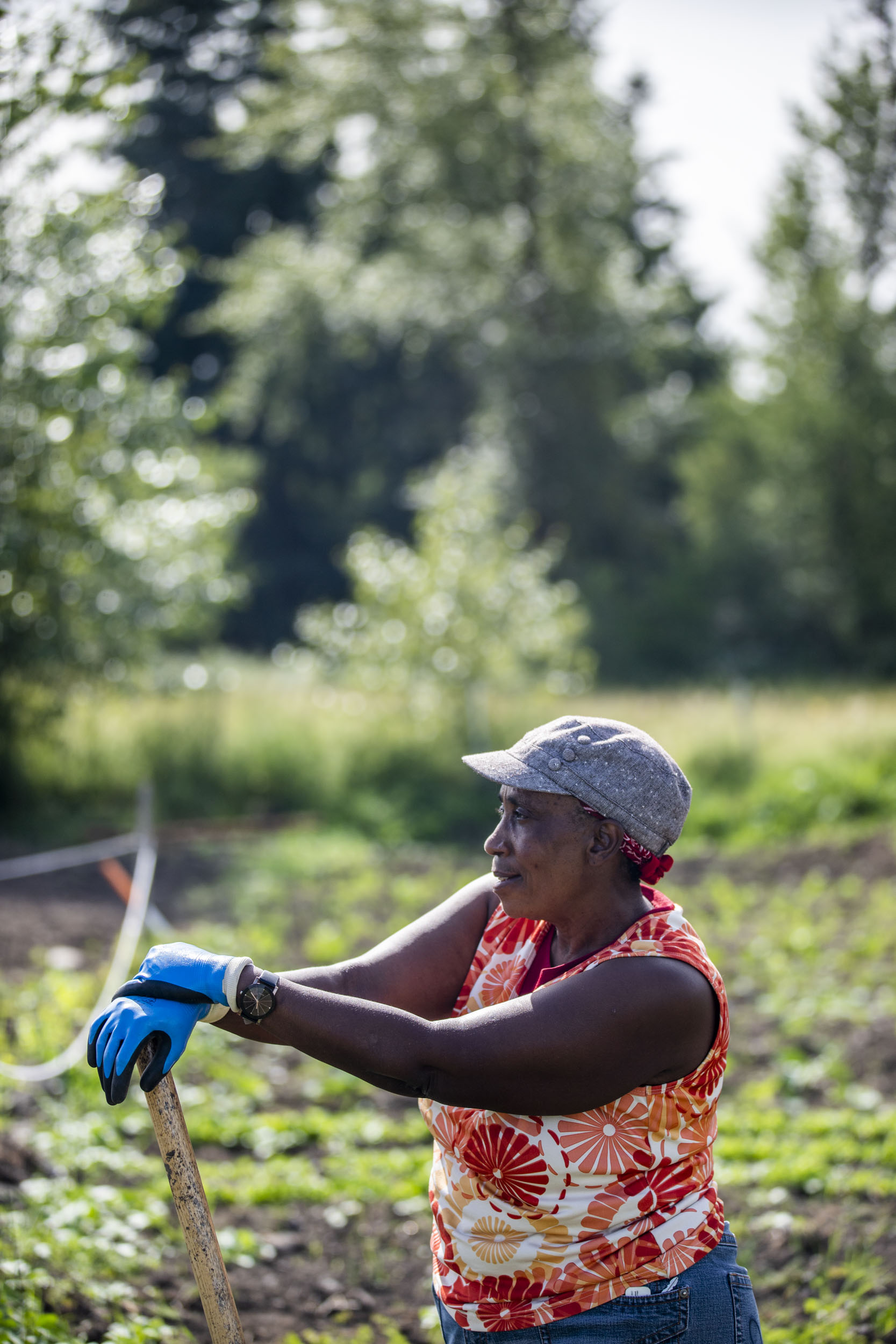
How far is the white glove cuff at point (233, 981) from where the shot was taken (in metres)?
1.89

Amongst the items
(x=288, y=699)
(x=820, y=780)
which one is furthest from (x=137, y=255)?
(x=820, y=780)

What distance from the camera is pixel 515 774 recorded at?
201 cm

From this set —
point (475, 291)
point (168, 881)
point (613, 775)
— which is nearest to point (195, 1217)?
point (613, 775)

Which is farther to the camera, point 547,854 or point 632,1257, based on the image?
point 547,854

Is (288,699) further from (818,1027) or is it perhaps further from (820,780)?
(818,1027)

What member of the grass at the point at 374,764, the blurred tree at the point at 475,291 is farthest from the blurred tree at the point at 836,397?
the grass at the point at 374,764

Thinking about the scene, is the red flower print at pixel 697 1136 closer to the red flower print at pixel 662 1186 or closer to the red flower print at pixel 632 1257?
the red flower print at pixel 662 1186

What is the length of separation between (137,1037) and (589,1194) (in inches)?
29.6

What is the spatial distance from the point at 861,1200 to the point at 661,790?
101 inches

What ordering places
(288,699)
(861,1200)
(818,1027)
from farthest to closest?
(288,699) → (818,1027) → (861,1200)

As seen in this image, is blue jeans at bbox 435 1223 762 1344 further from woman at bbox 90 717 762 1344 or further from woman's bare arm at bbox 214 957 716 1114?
woman's bare arm at bbox 214 957 716 1114

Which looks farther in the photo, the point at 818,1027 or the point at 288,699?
the point at 288,699

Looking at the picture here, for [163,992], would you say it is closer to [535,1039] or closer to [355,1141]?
[535,1039]

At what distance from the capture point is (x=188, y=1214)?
79.6 inches
